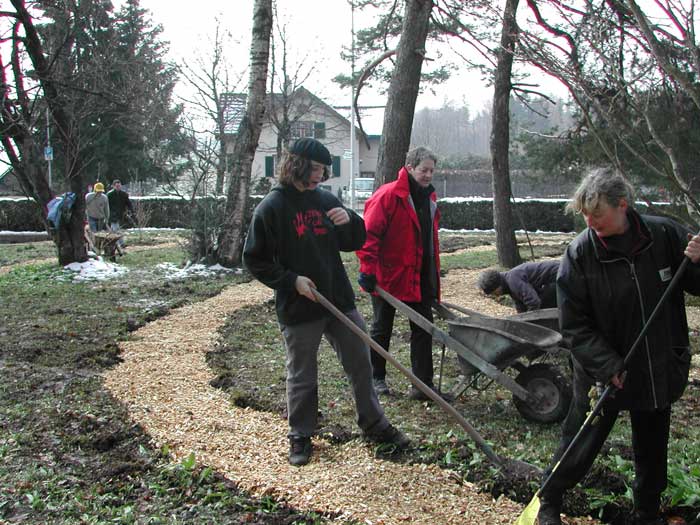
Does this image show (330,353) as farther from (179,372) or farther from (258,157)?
(258,157)

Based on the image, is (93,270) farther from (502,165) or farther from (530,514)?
(530,514)

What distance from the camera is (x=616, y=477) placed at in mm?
3521

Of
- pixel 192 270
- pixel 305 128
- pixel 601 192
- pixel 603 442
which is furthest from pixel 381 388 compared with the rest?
pixel 305 128

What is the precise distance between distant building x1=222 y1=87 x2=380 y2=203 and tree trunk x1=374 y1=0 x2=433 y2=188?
1765 mm

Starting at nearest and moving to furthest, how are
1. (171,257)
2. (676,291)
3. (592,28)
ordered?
1. (676,291)
2. (592,28)
3. (171,257)

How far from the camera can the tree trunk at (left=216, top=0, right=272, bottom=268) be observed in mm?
12008

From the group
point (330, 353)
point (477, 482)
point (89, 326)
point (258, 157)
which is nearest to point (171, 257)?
point (89, 326)

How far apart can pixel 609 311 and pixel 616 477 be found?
3.69 feet

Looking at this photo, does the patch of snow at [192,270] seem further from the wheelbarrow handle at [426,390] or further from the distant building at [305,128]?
the wheelbarrow handle at [426,390]

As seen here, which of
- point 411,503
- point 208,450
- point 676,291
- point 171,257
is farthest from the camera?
point 171,257

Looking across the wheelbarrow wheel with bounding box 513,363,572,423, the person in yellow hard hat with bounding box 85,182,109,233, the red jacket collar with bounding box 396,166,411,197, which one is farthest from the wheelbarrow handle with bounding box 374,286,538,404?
the person in yellow hard hat with bounding box 85,182,109,233

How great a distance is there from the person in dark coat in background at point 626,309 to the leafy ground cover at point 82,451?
146 cm

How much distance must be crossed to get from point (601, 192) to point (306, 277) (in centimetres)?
174

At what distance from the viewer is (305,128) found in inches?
1281
